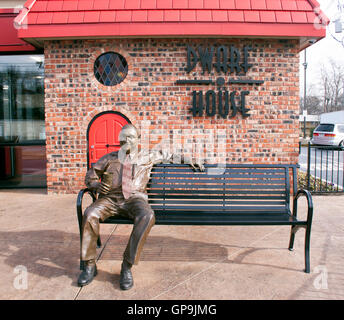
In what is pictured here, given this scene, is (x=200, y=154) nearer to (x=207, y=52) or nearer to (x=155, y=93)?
(x=155, y=93)

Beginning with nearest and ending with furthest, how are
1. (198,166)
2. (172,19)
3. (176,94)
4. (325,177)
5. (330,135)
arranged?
1. (198,166)
2. (172,19)
3. (176,94)
4. (325,177)
5. (330,135)

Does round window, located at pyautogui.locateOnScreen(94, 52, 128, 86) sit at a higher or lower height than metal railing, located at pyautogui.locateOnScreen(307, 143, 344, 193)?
higher

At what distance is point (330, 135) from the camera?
62.5 ft

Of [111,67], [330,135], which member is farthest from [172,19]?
[330,135]

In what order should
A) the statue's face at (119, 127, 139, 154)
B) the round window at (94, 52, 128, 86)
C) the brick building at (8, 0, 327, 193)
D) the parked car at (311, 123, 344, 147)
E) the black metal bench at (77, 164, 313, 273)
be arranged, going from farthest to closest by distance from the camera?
the parked car at (311, 123, 344, 147), the round window at (94, 52, 128, 86), the brick building at (8, 0, 327, 193), the black metal bench at (77, 164, 313, 273), the statue's face at (119, 127, 139, 154)

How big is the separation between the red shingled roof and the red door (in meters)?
1.63

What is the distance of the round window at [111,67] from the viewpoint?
6578 millimetres

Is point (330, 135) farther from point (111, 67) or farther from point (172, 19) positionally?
point (111, 67)

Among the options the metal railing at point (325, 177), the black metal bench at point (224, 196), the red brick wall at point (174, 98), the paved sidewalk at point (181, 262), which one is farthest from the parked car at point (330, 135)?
the black metal bench at point (224, 196)

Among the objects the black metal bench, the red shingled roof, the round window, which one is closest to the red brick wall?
the round window

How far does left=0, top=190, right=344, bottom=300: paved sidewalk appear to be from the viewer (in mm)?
2865

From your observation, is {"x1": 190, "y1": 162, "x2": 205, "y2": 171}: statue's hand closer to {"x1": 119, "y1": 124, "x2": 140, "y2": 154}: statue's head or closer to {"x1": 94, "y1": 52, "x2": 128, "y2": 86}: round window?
{"x1": 119, "y1": 124, "x2": 140, "y2": 154}: statue's head

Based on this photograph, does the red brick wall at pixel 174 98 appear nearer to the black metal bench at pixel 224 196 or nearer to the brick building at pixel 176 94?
the brick building at pixel 176 94

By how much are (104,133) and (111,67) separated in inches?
54.7
